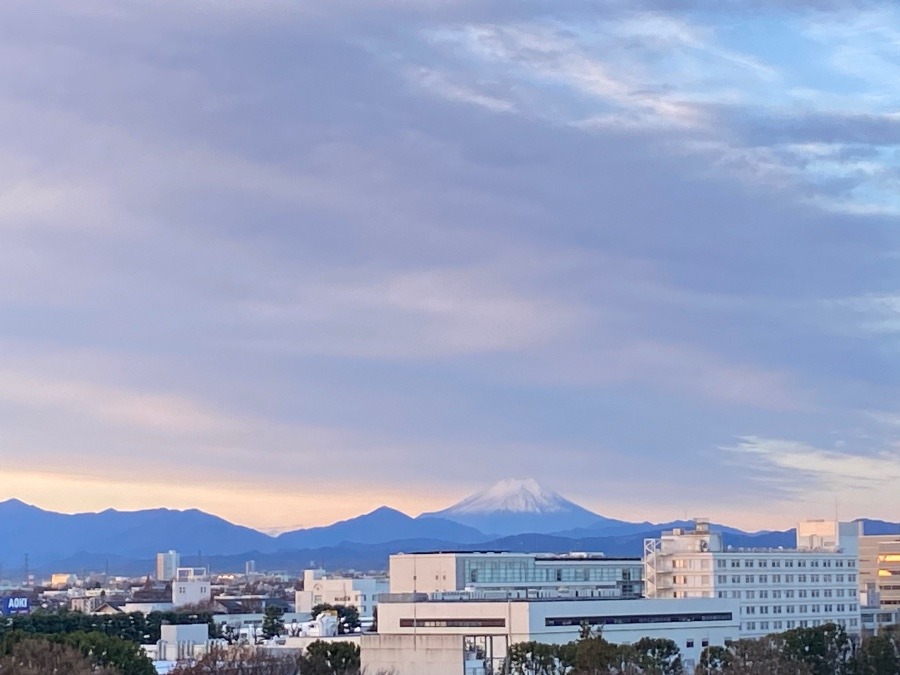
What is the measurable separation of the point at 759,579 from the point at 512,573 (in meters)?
17.1

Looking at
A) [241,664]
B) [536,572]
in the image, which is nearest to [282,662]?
[241,664]

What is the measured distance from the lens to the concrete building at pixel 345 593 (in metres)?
157

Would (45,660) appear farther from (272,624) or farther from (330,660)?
(272,624)

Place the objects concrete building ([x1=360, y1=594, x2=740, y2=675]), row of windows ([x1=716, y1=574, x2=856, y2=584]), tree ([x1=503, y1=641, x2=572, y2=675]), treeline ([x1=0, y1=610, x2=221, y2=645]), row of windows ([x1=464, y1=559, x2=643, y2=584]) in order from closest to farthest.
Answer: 1. tree ([x1=503, y1=641, x2=572, y2=675])
2. concrete building ([x1=360, y1=594, x2=740, y2=675])
3. row of windows ([x1=716, y1=574, x2=856, y2=584])
4. treeline ([x1=0, y1=610, x2=221, y2=645])
5. row of windows ([x1=464, y1=559, x2=643, y2=584])

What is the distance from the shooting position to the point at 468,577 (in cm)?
10669

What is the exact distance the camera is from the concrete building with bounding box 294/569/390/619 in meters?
157

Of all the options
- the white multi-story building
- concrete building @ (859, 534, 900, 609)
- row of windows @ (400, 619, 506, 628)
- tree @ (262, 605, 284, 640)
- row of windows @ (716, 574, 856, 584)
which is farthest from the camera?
concrete building @ (859, 534, 900, 609)

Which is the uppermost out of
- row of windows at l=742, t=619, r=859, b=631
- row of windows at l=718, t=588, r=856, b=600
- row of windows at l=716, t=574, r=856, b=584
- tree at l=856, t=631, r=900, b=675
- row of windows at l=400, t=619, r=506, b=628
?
row of windows at l=716, t=574, r=856, b=584

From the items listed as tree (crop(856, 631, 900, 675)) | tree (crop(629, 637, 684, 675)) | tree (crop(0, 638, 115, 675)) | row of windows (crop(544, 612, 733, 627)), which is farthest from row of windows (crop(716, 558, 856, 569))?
tree (crop(0, 638, 115, 675))

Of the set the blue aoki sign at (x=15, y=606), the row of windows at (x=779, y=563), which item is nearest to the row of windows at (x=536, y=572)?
the row of windows at (x=779, y=563)

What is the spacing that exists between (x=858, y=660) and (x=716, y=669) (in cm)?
906

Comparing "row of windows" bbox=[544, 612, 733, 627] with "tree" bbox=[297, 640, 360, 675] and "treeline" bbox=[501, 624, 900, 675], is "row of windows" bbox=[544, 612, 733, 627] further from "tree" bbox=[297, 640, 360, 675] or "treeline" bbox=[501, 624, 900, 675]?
"tree" bbox=[297, 640, 360, 675]

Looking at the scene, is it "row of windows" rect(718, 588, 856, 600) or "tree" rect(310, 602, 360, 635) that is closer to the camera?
"row of windows" rect(718, 588, 856, 600)

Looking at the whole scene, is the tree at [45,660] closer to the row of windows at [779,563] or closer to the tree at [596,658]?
the tree at [596,658]
